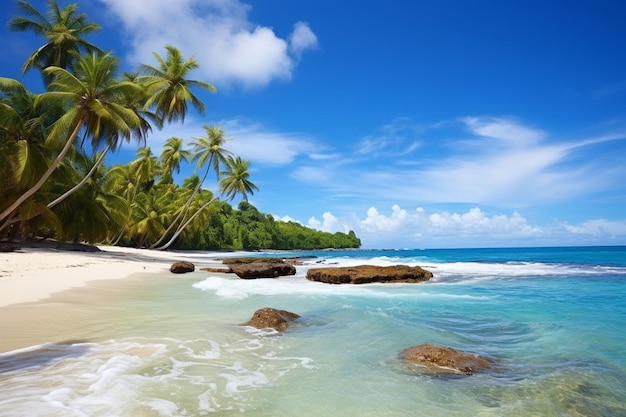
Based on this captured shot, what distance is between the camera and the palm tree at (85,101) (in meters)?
18.9

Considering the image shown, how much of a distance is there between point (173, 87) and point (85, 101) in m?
14.2

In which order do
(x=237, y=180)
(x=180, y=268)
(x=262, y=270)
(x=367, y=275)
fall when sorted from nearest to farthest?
1. (x=367, y=275)
2. (x=262, y=270)
3. (x=180, y=268)
4. (x=237, y=180)

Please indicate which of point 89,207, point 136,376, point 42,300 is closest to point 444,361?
point 136,376

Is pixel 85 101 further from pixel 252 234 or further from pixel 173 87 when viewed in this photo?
pixel 252 234

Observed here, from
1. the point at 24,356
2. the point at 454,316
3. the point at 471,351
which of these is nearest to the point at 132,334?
the point at 24,356

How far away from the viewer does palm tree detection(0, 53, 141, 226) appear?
1888cm

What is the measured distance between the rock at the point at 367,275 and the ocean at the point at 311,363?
628 centimetres

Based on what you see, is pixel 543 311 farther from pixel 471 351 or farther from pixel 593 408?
pixel 593 408

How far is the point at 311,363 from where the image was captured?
4980mm

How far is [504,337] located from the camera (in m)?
6.80

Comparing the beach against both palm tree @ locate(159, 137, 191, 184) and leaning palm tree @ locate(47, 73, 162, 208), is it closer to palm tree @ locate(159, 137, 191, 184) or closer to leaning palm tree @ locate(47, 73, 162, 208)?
leaning palm tree @ locate(47, 73, 162, 208)

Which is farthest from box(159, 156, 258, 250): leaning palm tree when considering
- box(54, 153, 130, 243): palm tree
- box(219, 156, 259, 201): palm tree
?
box(54, 153, 130, 243): palm tree

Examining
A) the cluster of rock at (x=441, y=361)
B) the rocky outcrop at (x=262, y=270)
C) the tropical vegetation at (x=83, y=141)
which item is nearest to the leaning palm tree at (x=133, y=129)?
the tropical vegetation at (x=83, y=141)

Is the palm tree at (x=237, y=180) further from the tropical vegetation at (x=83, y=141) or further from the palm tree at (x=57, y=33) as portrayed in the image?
the palm tree at (x=57, y=33)
